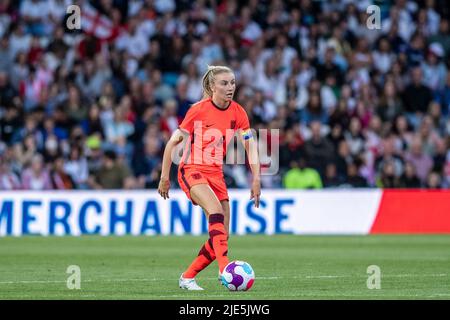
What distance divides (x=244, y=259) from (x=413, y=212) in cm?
677

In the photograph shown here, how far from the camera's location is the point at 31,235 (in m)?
22.1

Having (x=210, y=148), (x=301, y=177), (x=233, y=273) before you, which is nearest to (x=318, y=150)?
(x=301, y=177)

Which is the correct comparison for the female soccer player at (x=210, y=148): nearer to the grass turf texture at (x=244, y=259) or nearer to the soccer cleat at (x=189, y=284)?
the soccer cleat at (x=189, y=284)

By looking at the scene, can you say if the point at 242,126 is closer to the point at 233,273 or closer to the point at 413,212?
the point at 233,273

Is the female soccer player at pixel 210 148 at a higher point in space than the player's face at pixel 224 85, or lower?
lower

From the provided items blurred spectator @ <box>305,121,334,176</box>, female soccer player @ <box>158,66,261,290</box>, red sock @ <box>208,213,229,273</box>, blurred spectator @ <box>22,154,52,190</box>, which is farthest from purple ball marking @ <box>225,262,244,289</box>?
blurred spectator @ <box>305,121,334,176</box>

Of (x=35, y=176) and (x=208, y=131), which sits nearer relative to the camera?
(x=208, y=131)

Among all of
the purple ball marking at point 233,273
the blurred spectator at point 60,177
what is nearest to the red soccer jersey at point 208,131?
the purple ball marking at point 233,273

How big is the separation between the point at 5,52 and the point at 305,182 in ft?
22.9

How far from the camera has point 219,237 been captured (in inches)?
472

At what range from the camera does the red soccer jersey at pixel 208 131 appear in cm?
1226

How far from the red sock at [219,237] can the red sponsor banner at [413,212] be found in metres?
11.0
